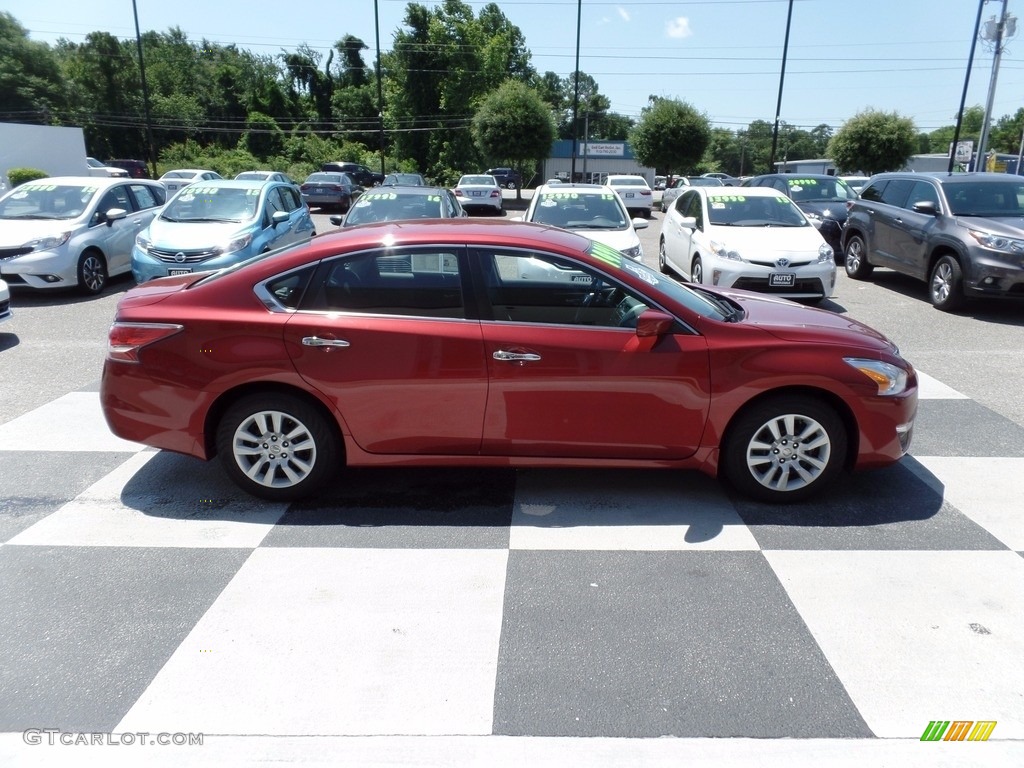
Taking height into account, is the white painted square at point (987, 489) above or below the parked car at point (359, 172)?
below

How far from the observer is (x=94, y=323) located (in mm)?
9367

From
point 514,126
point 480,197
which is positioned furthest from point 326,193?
point 514,126

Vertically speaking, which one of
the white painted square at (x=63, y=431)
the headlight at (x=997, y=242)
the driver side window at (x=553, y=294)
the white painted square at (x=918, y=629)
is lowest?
the white painted square at (x=63, y=431)

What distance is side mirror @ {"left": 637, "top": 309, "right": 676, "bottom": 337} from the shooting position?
13.6ft

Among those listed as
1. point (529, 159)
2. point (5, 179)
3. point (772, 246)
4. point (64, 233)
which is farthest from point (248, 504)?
point (529, 159)

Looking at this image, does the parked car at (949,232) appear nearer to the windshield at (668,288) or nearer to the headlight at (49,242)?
the windshield at (668,288)

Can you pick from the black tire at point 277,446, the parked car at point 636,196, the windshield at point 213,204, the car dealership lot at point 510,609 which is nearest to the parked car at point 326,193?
the parked car at point 636,196

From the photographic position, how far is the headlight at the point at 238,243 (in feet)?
33.1

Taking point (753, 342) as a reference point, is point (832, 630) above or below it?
below

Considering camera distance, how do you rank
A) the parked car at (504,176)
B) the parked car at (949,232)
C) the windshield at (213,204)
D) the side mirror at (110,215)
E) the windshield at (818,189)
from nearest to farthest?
the parked car at (949,232) < the windshield at (213,204) < the side mirror at (110,215) < the windshield at (818,189) < the parked car at (504,176)

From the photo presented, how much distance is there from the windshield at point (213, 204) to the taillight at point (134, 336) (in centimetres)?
699

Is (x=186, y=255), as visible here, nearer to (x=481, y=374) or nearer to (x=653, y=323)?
(x=481, y=374)

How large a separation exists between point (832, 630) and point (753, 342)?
1.62m

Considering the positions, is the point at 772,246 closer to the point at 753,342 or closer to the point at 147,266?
the point at 753,342
